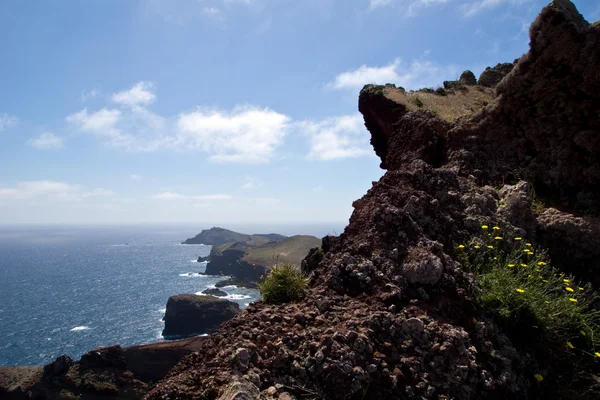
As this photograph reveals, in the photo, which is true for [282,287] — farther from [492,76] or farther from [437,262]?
[492,76]

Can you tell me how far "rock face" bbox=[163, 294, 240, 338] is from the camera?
70438 mm

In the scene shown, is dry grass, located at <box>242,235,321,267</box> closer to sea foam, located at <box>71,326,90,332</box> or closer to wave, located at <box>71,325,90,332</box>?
wave, located at <box>71,325,90,332</box>

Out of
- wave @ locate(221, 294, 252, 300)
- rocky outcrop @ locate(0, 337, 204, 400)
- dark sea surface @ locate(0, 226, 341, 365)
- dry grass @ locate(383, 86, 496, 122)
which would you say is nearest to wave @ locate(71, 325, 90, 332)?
dark sea surface @ locate(0, 226, 341, 365)

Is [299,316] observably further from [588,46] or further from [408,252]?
[588,46]

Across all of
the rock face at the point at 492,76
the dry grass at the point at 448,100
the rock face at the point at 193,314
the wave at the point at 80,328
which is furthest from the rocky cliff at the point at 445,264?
the wave at the point at 80,328

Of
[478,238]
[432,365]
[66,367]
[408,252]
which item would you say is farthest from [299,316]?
[66,367]

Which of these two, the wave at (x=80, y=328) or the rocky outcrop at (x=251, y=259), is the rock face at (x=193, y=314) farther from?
the rocky outcrop at (x=251, y=259)

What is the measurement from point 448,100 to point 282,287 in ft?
34.4

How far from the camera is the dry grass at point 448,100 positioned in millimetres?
10734

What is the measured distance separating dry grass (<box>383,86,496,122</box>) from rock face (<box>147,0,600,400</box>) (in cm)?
165

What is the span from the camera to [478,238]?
19.5ft

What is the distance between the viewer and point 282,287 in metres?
5.09

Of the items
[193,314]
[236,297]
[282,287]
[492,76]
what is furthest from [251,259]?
[282,287]

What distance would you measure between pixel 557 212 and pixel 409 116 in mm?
4081
